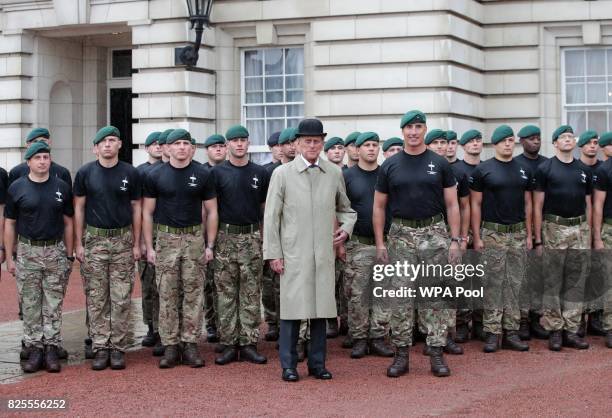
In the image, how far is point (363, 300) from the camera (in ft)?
33.9

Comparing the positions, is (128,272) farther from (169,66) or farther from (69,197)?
(169,66)

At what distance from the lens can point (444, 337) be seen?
913 cm

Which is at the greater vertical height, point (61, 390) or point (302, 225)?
point (302, 225)

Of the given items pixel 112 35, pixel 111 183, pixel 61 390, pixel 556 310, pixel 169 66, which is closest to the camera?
pixel 61 390

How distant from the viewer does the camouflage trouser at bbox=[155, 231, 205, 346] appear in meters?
9.77

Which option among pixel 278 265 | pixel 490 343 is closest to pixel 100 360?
pixel 278 265

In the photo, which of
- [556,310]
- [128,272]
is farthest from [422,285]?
[128,272]

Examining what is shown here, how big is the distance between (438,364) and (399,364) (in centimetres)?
34

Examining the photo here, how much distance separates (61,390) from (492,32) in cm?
1141

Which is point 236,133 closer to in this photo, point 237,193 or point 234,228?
point 237,193

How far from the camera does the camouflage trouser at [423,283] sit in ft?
30.0

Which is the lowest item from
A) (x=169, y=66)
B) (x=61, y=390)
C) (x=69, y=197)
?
(x=61, y=390)

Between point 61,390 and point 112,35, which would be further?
point 112,35

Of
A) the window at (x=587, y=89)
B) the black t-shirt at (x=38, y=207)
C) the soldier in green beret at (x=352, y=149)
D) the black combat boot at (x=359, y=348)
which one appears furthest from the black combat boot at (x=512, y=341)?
the window at (x=587, y=89)
